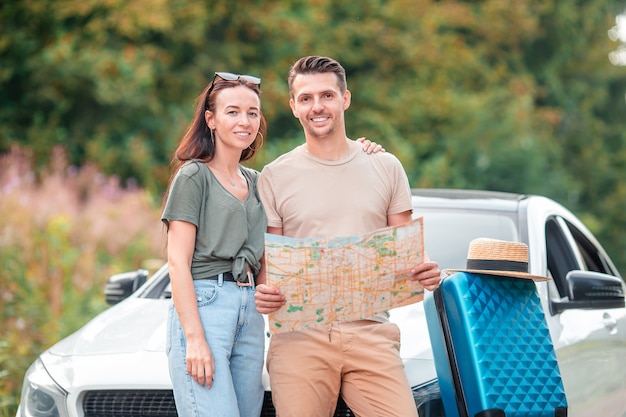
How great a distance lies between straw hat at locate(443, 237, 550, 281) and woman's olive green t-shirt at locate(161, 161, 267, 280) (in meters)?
0.90

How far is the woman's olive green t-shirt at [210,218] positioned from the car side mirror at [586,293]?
197 centimetres

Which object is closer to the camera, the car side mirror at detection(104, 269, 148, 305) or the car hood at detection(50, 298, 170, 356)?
the car hood at detection(50, 298, 170, 356)

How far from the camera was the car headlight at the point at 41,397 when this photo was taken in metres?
4.07

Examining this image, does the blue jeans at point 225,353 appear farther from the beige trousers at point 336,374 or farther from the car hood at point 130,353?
the car hood at point 130,353

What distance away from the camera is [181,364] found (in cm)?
332

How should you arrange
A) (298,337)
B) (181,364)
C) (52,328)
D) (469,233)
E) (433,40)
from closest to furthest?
(181,364) → (298,337) → (469,233) → (52,328) → (433,40)

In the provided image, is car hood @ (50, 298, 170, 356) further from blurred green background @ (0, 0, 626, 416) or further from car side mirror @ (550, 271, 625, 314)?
blurred green background @ (0, 0, 626, 416)

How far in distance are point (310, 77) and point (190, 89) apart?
43.1ft

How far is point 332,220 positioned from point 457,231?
174 cm

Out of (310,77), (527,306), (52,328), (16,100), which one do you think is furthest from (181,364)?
(16,100)

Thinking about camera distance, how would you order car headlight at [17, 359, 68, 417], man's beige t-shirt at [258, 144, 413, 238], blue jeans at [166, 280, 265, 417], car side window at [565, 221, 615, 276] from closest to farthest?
blue jeans at [166, 280, 265, 417]
man's beige t-shirt at [258, 144, 413, 238]
car headlight at [17, 359, 68, 417]
car side window at [565, 221, 615, 276]

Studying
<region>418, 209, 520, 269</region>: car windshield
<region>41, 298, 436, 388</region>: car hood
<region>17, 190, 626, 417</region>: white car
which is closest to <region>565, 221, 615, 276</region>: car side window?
<region>17, 190, 626, 417</region>: white car

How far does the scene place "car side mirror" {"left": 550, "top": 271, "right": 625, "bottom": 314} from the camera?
477cm

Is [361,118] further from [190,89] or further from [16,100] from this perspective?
[16,100]
